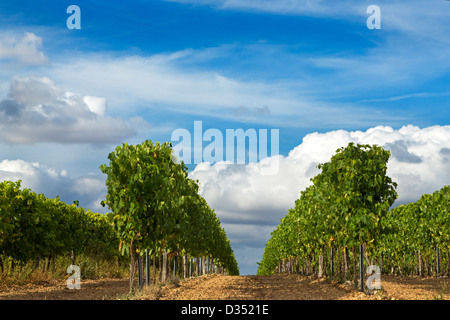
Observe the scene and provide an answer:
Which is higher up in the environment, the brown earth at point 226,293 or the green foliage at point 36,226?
the green foliage at point 36,226

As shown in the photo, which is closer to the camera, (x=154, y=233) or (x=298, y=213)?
(x=154, y=233)

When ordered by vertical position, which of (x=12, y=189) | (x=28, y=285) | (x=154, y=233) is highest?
(x=12, y=189)

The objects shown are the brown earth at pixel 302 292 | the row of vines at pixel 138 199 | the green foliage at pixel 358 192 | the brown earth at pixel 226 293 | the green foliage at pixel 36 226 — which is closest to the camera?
the brown earth at pixel 302 292

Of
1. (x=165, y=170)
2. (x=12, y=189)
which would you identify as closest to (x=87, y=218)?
(x=12, y=189)

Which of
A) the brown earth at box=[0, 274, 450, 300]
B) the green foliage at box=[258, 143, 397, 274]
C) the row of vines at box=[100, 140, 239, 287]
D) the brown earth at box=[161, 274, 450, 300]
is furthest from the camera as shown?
the green foliage at box=[258, 143, 397, 274]

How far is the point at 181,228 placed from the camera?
2353cm

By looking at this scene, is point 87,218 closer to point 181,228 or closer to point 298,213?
point 298,213

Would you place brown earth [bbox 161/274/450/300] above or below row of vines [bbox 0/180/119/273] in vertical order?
below

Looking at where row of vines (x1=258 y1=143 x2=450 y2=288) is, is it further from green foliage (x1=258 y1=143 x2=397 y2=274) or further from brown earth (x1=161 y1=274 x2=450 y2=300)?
brown earth (x1=161 y1=274 x2=450 y2=300)

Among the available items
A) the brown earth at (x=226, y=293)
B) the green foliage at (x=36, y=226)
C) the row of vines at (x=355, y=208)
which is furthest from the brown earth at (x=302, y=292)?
the green foliage at (x=36, y=226)

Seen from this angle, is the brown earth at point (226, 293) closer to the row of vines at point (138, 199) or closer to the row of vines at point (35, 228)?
the row of vines at point (138, 199)

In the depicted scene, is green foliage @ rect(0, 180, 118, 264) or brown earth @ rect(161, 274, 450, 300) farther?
green foliage @ rect(0, 180, 118, 264)

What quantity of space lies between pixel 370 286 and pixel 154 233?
30.7 feet

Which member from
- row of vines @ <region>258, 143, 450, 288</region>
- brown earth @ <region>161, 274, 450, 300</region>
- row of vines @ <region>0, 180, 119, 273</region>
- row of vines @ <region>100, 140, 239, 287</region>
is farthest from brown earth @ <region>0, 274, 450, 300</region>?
row of vines @ <region>0, 180, 119, 273</region>
